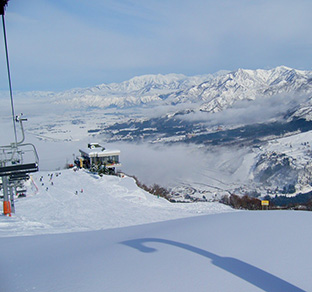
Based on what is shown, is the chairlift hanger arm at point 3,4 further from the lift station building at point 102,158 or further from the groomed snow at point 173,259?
the lift station building at point 102,158

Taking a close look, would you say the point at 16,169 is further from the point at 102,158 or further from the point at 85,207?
the point at 102,158

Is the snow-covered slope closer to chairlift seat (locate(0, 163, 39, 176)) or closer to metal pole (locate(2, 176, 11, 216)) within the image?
metal pole (locate(2, 176, 11, 216))

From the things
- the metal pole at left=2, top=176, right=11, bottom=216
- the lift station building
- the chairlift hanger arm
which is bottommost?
the lift station building

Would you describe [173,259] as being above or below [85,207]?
above

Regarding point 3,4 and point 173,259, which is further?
point 173,259

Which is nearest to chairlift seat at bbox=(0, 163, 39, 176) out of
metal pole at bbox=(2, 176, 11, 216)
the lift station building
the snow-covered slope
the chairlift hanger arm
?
the snow-covered slope

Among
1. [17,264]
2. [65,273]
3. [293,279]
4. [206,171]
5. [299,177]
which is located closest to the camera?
[293,279]

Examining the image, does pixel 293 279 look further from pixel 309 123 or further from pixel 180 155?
pixel 309 123

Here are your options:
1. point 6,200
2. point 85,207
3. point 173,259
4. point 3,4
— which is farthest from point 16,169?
point 85,207

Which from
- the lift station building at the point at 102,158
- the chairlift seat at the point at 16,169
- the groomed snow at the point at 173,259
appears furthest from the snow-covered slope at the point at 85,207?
the lift station building at the point at 102,158

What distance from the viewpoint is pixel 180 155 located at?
12506 centimetres

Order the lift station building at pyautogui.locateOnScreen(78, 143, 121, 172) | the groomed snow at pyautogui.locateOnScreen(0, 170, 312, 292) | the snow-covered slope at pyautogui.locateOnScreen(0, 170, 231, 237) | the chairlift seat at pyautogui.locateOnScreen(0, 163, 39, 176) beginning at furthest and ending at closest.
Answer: the lift station building at pyautogui.locateOnScreen(78, 143, 121, 172) < the snow-covered slope at pyautogui.locateOnScreen(0, 170, 231, 237) < the chairlift seat at pyautogui.locateOnScreen(0, 163, 39, 176) < the groomed snow at pyautogui.locateOnScreen(0, 170, 312, 292)

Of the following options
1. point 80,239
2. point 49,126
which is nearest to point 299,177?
point 80,239

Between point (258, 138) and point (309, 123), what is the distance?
31.2 m
